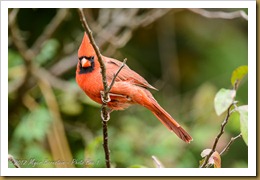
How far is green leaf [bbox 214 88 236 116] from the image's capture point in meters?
2.65

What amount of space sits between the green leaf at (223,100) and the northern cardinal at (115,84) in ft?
1.61

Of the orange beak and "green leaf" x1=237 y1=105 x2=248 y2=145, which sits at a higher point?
the orange beak

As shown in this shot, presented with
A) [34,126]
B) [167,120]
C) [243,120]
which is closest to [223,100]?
[243,120]

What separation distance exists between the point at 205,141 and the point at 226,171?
686 mm

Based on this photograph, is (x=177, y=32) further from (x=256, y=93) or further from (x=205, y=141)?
(x=256, y=93)

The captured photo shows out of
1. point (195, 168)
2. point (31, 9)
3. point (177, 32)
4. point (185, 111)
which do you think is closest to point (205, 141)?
point (185, 111)

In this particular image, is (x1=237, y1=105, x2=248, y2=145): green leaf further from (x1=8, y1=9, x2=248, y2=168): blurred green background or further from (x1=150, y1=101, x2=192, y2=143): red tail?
(x1=8, y1=9, x2=248, y2=168): blurred green background

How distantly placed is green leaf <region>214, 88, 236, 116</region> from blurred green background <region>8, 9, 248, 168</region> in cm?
82

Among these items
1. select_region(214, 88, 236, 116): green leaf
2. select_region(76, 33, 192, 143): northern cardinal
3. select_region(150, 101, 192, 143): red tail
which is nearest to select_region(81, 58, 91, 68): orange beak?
select_region(76, 33, 192, 143): northern cardinal

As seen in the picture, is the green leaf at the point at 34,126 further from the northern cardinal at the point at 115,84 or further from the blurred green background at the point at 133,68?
the northern cardinal at the point at 115,84

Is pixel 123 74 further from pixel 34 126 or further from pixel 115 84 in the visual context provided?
pixel 34 126

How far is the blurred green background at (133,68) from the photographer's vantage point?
3.77m

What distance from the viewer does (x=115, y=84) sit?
300 centimetres

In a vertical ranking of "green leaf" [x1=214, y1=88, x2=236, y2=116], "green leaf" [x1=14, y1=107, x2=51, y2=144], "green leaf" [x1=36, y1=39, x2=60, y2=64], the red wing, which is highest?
"green leaf" [x1=36, y1=39, x2=60, y2=64]
